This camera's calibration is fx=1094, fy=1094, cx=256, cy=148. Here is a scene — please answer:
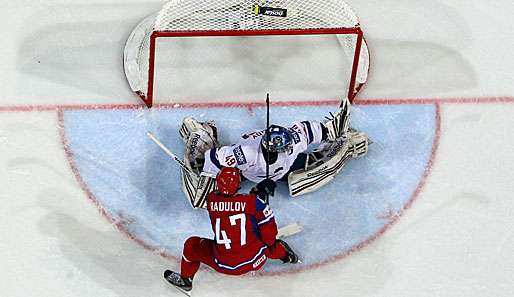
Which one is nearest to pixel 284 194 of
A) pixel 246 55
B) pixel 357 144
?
pixel 357 144

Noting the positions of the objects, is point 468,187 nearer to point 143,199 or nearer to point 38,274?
point 143,199

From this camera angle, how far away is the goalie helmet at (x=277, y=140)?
6.84m

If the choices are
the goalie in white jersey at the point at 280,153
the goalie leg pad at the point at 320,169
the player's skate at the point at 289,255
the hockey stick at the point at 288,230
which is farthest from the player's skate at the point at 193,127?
the player's skate at the point at 289,255

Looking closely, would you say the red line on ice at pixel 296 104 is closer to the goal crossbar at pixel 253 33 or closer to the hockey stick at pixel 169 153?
the hockey stick at pixel 169 153

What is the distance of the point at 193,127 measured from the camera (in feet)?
24.3

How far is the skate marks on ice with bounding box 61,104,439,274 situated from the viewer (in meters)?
7.27

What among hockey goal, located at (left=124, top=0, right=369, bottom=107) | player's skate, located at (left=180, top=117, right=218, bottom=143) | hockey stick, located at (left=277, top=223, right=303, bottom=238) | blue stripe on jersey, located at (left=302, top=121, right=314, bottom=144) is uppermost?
hockey goal, located at (left=124, top=0, right=369, bottom=107)

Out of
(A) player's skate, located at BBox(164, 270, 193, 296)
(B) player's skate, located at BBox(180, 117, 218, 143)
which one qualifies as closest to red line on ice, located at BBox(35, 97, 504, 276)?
(A) player's skate, located at BBox(164, 270, 193, 296)

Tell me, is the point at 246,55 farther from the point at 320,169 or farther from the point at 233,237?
the point at 233,237

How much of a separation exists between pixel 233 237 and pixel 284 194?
87 centimetres

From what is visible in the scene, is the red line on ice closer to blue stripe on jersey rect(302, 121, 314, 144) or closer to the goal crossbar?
the goal crossbar

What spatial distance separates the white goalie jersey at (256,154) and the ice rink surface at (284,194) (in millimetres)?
358

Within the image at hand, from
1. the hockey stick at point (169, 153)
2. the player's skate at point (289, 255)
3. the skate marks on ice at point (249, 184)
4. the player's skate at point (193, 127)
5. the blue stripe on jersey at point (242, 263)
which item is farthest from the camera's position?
the player's skate at point (193, 127)

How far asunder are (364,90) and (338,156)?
777mm
